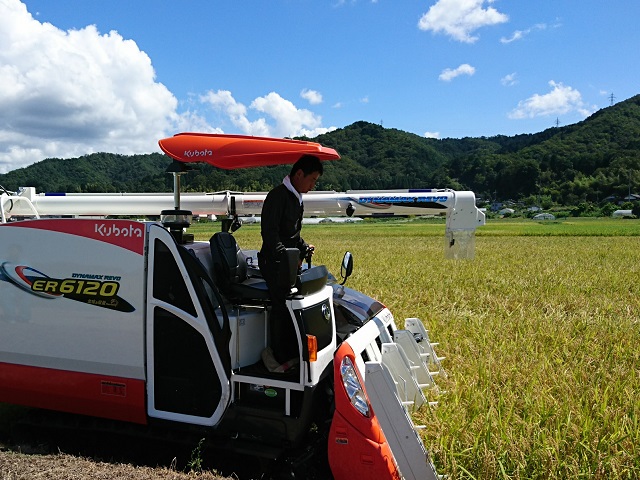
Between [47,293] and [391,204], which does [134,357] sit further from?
[391,204]

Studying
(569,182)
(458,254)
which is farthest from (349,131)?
(458,254)

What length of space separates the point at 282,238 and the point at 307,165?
0.67 metres

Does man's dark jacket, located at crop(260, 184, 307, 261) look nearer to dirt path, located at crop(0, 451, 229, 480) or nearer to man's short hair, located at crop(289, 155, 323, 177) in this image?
man's short hair, located at crop(289, 155, 323, 177)

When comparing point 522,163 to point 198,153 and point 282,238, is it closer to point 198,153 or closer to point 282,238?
point 282,238

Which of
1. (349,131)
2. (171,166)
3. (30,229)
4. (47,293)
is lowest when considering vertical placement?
(47,293)

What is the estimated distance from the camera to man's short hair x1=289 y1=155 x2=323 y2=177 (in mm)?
4300

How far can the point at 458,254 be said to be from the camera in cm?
884

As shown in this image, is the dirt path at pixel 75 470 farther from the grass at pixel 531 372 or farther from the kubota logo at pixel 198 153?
the kubota logo at pixel 198 153

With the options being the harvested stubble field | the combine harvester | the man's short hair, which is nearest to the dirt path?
the harvested stubble field

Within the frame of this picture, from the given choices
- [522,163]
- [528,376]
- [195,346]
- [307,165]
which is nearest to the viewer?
[195,346]

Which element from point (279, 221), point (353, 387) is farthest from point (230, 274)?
point (353, 387)

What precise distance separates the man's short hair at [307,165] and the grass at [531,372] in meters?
2.13

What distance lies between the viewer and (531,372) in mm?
5254

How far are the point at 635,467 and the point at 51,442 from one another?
443 centimetres
